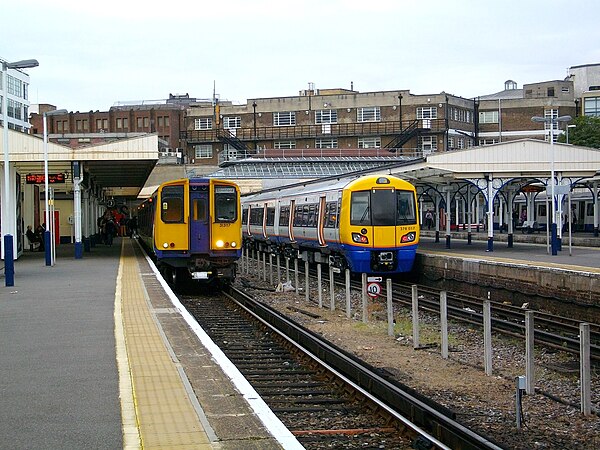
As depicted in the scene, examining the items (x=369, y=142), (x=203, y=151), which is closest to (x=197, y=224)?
(x=369, y=142)

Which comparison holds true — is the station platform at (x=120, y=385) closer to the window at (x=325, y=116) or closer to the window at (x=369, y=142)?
the window at (x=369, y=142)

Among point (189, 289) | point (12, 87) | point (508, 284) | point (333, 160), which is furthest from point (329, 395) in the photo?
point (12, 87)

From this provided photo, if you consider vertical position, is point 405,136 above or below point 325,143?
above

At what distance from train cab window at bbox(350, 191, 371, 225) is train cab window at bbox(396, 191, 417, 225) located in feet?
3.04

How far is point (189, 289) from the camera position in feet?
82.3

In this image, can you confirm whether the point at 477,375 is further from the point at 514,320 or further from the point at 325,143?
the point at 325,143

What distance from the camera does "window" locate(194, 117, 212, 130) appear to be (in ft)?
248

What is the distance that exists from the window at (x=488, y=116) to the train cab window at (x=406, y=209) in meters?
55.0

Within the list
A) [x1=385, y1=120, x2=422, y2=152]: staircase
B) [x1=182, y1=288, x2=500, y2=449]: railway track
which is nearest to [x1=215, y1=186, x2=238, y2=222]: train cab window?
[x1=182, y1=288, x2=500, y2=449]: railway track

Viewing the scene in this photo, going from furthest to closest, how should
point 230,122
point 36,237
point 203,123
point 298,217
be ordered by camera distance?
point 203,123
point 230,122
point 36,237
point 298,217

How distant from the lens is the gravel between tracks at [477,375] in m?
8.75

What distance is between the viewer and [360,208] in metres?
23.2

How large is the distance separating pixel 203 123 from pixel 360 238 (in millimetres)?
54753

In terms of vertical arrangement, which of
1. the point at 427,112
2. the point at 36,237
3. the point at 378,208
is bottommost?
the point at 36,237
